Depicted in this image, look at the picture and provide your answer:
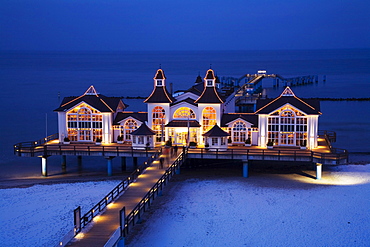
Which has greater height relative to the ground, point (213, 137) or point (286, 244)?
point (213, 137)

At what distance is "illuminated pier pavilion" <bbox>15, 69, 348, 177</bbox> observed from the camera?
38.9 metres

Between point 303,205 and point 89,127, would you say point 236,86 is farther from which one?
point 303,205

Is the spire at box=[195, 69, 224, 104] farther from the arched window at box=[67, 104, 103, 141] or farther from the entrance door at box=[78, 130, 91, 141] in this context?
the entrance door at box=[78, 130, 91, 141]

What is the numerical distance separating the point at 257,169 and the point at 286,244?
51.7 ft

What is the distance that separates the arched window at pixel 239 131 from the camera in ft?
134

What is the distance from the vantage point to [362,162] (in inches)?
1690

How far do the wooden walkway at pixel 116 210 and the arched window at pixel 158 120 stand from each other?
7.16 meters

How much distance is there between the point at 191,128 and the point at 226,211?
40.1 ft

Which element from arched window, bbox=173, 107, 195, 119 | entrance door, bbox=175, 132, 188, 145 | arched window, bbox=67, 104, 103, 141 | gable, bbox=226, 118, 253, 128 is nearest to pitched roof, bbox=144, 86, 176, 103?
arched window, bbox=173, 107, 195, 119

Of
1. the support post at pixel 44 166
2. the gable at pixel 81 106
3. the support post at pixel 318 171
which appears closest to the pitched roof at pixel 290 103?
the support post at pixel 318 171

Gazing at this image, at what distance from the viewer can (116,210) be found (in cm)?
2523

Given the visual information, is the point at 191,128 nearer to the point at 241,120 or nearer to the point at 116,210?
the point at 241,120

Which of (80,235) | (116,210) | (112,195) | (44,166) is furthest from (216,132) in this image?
(80,235)

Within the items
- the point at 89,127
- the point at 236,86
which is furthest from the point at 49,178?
the point at 236,86
